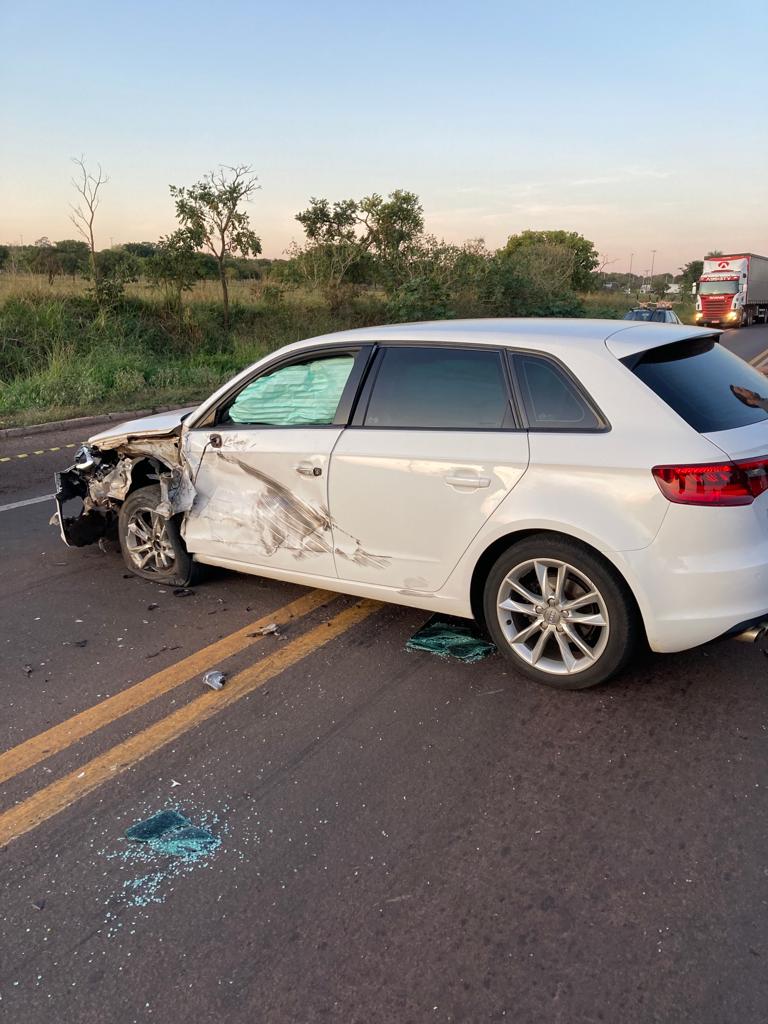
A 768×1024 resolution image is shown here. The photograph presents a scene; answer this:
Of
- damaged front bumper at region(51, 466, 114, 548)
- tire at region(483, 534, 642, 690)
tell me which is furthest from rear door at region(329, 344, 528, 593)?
damaged front bumper at region(51, 466, 114, 548)

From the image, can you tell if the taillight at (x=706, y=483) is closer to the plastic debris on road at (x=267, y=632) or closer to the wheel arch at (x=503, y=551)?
the wheel arch at (x=503, y=551)

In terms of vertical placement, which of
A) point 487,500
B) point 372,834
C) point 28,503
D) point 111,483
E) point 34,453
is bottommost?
point 372,834

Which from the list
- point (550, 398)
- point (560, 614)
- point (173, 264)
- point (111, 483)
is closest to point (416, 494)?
point (550, 398)

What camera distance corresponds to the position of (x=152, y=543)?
5.11m

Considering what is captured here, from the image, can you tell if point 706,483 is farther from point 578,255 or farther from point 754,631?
point 578,255

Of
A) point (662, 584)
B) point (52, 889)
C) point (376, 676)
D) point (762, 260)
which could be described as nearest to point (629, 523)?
point (662, 584)

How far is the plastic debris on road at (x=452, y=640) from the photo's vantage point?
13.5 feet

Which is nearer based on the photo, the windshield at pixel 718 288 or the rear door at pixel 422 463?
the rear door at pixel 422 463

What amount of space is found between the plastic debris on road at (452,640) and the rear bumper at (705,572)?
3.47 ft

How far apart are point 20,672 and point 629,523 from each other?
10.3 ft

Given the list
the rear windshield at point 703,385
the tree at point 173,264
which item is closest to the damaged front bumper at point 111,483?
the rear windshield at point 703,385

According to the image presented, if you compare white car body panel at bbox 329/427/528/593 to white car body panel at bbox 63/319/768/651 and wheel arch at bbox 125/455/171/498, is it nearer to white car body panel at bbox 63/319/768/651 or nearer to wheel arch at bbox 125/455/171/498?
white car body panel at bbox 63/319/768/651

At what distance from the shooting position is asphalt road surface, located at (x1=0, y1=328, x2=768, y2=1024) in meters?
2.16

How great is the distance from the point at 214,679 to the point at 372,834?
1.38 meters
